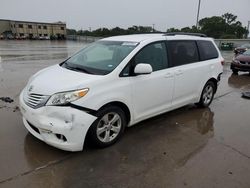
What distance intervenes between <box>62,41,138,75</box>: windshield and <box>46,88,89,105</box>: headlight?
525 millimetres

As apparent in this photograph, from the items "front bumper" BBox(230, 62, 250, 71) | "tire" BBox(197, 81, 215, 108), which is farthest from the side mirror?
"front bumper" BBox(230, 62, 250, 71)

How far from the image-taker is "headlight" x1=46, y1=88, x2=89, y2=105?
290 cm

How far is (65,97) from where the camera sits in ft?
9.57

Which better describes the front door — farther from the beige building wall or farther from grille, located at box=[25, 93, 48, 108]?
the beige building wall

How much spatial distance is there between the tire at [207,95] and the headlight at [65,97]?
3.22 m

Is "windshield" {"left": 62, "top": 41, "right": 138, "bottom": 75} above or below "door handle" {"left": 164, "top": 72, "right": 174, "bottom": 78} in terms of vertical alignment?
above

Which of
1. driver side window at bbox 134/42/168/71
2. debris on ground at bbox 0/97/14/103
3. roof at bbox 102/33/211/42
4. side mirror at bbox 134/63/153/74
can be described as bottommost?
debris on ground at bbox 0/97/14/103

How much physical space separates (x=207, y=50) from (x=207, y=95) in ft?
3.49

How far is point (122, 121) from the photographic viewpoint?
3.48 meters

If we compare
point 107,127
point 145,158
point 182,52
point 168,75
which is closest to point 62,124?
point 107,127

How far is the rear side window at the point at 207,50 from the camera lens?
4.94 meters

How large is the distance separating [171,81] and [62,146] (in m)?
2.23

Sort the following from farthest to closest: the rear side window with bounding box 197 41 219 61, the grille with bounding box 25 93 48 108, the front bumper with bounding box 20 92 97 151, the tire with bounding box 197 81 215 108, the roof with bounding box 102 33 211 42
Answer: the tire with bounding box 197 81 215 108 < the rear side window with bounding box 197 41 219 61 < the roof with bounding box 102 33 211 42 < the grille with bounding box 25 93 48 108 < the front bumper with bounding box 20 92 97 151

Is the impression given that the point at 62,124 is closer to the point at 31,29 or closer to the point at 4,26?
the point at 31,29
